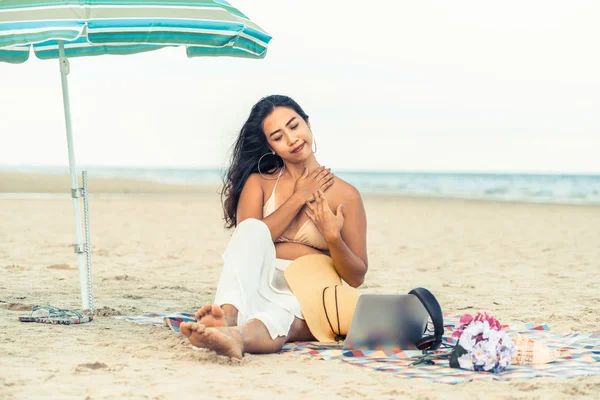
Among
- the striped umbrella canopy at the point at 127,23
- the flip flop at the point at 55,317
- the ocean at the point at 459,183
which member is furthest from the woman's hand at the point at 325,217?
the ocean at the point at 459,183

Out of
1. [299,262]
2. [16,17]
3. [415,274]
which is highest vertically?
[16,17]

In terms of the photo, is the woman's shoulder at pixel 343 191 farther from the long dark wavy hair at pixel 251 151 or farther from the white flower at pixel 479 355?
the white flower at pixel 479 355

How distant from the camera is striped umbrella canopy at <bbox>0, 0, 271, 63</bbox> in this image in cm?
404

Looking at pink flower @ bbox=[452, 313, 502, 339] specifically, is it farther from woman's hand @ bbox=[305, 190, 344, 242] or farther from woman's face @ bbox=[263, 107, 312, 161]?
woman's face @ bbox=[263, 107, 312, 161]

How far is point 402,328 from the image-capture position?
4.17m

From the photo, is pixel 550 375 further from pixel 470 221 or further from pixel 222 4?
pixel 470 221

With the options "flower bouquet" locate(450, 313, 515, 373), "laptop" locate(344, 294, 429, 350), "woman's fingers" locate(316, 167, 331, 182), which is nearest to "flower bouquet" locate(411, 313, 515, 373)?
"flower bouquet" locate(450, 313, 515, 373)

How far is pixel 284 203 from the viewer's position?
452cm

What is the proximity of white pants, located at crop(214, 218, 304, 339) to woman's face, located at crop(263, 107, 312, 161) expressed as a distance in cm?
57

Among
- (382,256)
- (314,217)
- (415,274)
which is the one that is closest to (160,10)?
(314,217)

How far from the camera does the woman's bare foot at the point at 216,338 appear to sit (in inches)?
141

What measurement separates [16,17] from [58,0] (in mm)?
242

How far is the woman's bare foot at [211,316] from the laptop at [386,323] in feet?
2.41

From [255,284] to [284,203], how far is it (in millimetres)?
602
